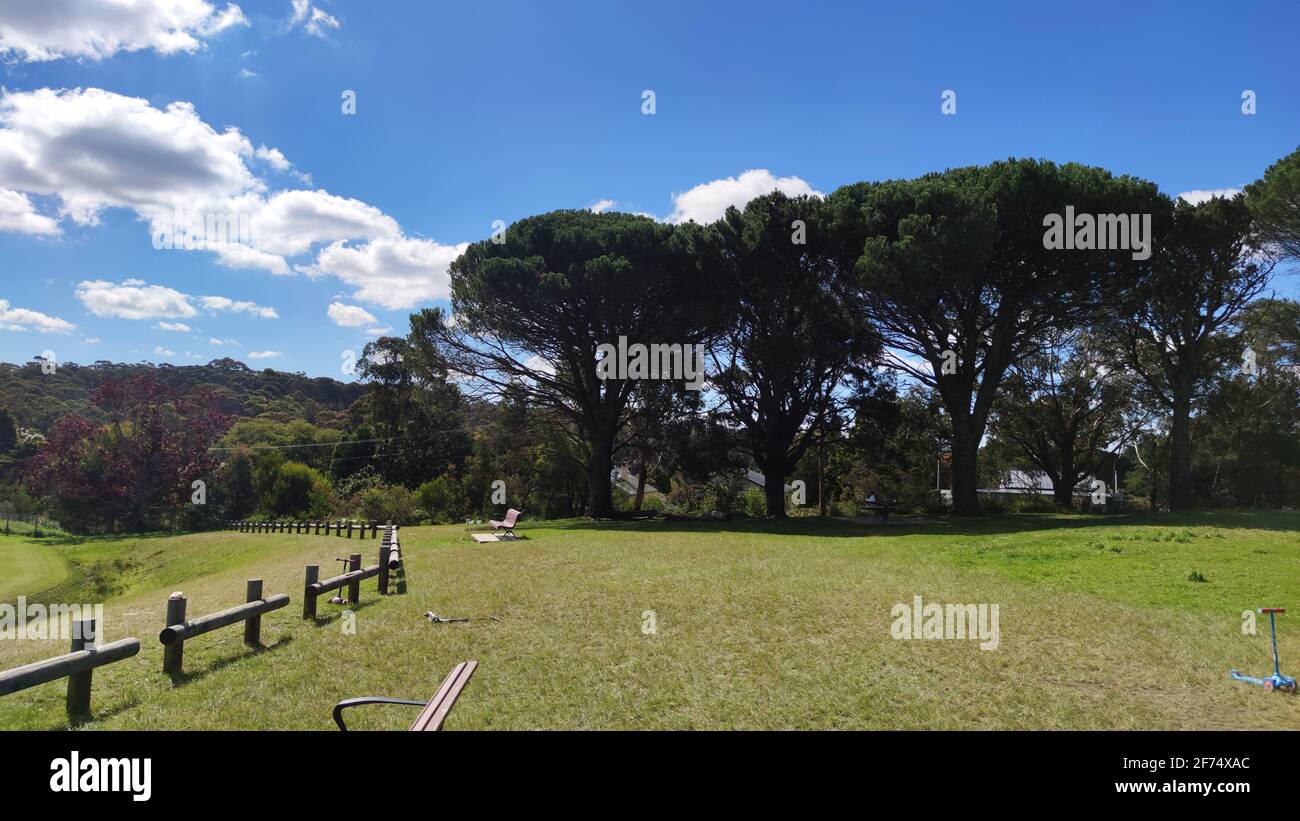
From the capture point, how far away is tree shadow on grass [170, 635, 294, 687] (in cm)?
638

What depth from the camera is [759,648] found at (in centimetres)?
733

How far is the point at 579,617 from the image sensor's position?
887cm

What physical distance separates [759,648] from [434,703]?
391 centimetres

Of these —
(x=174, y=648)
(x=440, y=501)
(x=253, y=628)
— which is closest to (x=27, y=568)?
(x=440, y=501)

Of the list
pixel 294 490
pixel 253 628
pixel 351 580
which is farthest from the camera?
pixel 294 490

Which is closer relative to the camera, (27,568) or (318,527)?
(27,568)

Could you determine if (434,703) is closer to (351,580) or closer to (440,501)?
(351,580)

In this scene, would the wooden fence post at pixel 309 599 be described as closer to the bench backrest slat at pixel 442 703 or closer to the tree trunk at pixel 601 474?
the bench backrest slat at pixel 442 703

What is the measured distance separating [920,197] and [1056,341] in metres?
11.1

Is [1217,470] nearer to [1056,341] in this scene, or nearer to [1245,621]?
[1056,341]

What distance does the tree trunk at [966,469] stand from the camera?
27062 millimetres

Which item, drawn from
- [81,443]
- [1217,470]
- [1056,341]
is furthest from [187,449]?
[1217,470]

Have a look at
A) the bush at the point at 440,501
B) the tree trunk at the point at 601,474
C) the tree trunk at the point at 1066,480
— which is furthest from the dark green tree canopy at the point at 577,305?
the tree trunk at the point at 1066,480

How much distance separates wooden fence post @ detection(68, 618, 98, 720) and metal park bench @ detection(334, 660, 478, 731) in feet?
8.19
